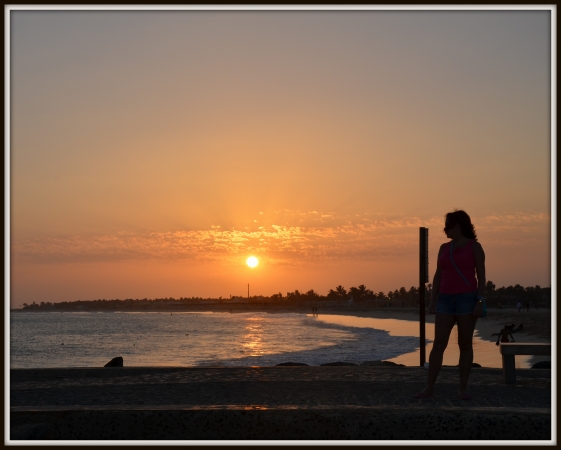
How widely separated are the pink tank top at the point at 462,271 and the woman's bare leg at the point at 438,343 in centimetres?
28

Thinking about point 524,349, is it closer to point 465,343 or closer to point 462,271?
point 465,343

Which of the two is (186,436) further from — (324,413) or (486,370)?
(486,370)

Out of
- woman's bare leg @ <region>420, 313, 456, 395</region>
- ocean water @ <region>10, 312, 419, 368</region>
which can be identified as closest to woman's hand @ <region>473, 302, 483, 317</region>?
woman's bare leg @ <region>420, 313, 456, 395</region>

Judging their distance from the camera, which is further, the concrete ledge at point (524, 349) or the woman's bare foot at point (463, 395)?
the concrete ledge at point (524, 349)

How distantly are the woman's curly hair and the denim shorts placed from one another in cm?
63

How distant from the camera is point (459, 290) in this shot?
22.5 feet

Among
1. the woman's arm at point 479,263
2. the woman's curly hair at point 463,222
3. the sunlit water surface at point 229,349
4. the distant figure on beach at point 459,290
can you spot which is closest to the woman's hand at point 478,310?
the distant figure on beach at point 459,290

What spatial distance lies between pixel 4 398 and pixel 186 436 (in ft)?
4.99

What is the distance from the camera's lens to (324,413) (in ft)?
19.0

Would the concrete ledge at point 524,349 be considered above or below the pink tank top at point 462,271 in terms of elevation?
below

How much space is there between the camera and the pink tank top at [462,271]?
6.87 meters

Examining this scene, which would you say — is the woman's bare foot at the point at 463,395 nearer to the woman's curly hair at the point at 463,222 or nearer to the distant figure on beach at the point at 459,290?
the distant figure on beach at the point at 459,290

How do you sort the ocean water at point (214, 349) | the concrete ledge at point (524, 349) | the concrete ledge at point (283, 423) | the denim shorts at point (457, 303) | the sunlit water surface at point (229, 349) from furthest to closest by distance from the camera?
the ocean water at point (214, 349)
the sunlit water surface at point (229, 349)
the concrete ledge at point (524, 349)
the denim shorts at point (457, 303)
the concrete ledge at point (283, 423)

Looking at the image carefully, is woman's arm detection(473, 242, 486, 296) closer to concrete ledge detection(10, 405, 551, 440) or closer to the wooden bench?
concrete ledge detection(10, 405, 551, 440)
